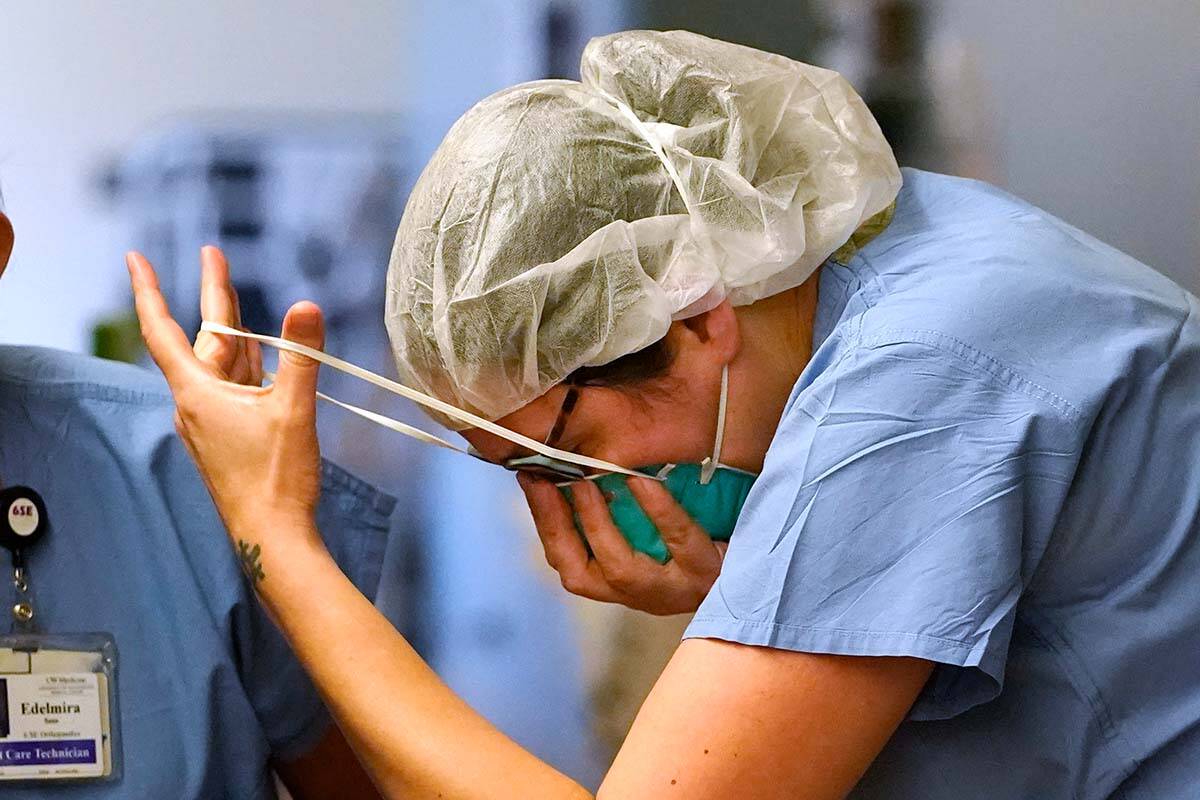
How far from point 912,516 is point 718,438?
23cm

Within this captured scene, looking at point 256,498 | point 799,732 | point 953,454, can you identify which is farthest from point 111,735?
point 953,454

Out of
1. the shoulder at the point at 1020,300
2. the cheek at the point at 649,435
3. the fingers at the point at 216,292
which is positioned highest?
the shoulder at the point at 1020,300

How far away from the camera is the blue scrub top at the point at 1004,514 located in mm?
862

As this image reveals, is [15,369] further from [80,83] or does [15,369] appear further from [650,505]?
[650,505]

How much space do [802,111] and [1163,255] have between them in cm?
70

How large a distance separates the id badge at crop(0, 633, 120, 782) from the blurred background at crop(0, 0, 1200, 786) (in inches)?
14.2

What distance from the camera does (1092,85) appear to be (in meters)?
1.54

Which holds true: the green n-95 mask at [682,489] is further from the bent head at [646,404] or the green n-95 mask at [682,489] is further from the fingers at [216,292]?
the fingers at [216,292]

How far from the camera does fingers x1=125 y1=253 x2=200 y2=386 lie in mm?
1130

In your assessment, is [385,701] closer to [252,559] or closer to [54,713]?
[252,559]

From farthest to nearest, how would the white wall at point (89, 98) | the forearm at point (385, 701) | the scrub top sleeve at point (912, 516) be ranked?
the white wall at point (89, 98) → the forearm at point (385, 701) → the scrub top sleeve at point (912, 516)

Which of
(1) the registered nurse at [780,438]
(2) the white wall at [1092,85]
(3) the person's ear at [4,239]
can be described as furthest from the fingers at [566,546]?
(2) the white wall at [1092,85]

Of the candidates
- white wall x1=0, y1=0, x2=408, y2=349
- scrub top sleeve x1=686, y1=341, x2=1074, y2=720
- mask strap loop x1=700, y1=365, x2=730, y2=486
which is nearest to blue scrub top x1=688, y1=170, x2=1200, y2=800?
scrub top sleeve x1=686, y1=341, x2=1074, y2=720

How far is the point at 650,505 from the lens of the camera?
3.66 ft
